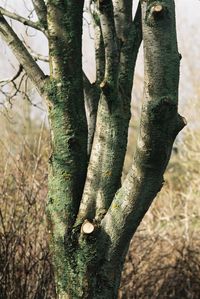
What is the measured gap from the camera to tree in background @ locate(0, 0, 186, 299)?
2328mm

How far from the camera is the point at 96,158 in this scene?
263 centimetres

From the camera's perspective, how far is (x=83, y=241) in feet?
8.13

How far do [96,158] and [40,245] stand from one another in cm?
176

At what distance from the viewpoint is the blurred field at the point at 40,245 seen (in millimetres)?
4113

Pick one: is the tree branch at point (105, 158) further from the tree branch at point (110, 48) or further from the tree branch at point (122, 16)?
the tree branch at point (122, 16)

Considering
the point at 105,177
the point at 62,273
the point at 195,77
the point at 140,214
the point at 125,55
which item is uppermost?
the point at 195,77

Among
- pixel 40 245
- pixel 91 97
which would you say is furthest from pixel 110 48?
pixel 40 245

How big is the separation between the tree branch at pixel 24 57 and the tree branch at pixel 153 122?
0.82m

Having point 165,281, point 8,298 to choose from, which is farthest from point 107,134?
point 165,281

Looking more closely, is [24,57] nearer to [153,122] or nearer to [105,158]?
[105,158]

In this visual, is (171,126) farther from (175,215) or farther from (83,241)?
(175,215)

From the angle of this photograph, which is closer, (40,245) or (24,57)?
(24,57)

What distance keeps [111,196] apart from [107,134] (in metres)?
0.31

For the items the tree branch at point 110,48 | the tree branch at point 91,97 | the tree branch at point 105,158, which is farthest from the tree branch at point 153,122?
the tree branch at point 91,97
